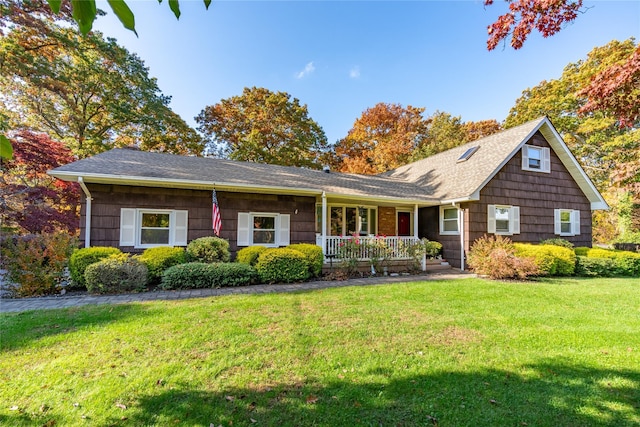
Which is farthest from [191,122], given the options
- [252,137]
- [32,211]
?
[32,211]

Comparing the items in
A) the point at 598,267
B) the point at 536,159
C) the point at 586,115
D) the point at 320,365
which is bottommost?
the point at 320,365

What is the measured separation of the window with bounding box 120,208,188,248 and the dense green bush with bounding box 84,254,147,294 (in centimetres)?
193

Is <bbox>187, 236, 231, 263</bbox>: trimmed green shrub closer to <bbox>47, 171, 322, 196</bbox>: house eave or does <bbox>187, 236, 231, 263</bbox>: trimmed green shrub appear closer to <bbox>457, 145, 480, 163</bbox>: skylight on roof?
<bbox>47, 171, 322, 196</bbox>: house eave

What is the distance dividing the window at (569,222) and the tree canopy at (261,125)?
54.9 feet

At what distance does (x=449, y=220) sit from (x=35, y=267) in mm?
13611

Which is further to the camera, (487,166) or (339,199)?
(339,199)

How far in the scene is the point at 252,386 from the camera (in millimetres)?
3133

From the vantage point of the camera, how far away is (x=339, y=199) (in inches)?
491

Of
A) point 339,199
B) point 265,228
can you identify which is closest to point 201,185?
point 265,228

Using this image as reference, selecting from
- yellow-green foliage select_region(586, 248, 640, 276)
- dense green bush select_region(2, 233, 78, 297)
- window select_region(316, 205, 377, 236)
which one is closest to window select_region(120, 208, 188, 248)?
dense green bush select_region(2, 233, 78, 297)

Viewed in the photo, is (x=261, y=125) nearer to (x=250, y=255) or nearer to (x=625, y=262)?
(x=250, y=255)

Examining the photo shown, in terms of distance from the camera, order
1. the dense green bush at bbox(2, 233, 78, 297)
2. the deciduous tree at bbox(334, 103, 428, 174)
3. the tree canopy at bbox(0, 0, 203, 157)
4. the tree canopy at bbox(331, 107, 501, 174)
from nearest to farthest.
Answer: the dense green bush at bbox(2, 233, 78, 297) → the tree canopy at bbox(0, 0, 203, 157) → the tree canopy at bbox(331, 107, 501, 174) → the deciduous tree at bbox(334, 103, 428, 174)

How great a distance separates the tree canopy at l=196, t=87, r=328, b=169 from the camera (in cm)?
2308

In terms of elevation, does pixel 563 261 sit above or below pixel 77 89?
below
